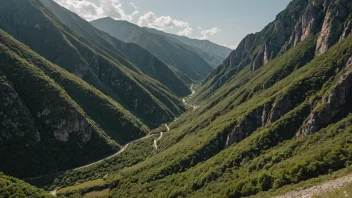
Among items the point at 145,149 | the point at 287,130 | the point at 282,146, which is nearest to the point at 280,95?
the point at 287,130

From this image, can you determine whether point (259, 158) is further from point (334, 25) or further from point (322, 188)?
point (334, 25)

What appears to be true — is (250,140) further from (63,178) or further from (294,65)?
(63,178)

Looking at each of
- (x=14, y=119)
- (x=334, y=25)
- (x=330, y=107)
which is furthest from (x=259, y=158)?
(x=14, y=119)

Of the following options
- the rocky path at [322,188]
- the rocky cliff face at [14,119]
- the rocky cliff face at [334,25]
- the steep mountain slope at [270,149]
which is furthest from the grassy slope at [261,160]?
the rocky cliff face at [14,119]

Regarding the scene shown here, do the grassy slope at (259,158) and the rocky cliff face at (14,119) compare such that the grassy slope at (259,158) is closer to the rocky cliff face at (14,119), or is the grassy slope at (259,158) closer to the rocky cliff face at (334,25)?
the rocky cliff face at (334,25)

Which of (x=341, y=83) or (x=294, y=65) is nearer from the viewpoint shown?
(x=341, y=83)

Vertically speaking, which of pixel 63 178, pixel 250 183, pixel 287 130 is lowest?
pixel 63 178
